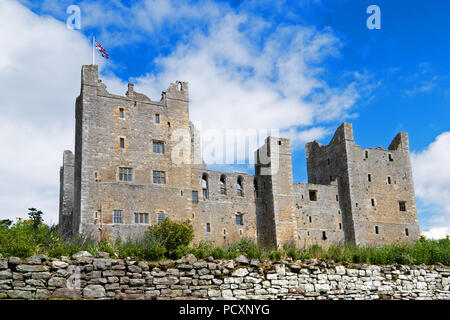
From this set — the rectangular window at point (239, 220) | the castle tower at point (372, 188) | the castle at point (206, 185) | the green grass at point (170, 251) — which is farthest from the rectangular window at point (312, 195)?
the green grass at point (170, 251)

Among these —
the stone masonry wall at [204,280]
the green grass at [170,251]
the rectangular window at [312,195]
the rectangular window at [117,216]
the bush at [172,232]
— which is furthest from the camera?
the rectangular window at [312,195]

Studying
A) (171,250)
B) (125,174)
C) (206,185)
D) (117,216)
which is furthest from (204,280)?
(206,185)

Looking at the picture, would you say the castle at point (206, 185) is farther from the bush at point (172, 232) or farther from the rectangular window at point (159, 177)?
the bush at point (172, 232)

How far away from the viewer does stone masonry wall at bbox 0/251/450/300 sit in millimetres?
17500

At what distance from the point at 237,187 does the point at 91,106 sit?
16.4 metres

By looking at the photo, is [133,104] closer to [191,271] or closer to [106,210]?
[106,210]

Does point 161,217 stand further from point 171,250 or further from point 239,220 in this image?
point 171,250

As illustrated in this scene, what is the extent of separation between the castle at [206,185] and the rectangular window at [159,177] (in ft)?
0.26

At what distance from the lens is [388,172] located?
5359cm

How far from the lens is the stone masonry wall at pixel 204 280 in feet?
57.4

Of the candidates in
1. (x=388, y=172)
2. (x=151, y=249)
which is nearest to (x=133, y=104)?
(x=151, y=249)

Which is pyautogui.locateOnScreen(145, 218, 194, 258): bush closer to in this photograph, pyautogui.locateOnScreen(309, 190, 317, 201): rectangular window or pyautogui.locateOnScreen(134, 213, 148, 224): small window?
pyautogui.locateOnScreen(134, 213, 148, 224): small window

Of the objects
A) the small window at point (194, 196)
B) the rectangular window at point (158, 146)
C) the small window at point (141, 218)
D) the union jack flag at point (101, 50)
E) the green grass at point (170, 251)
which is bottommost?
the green grass at point (170, 251)

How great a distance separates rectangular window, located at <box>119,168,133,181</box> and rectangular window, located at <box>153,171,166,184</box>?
1937 mm
